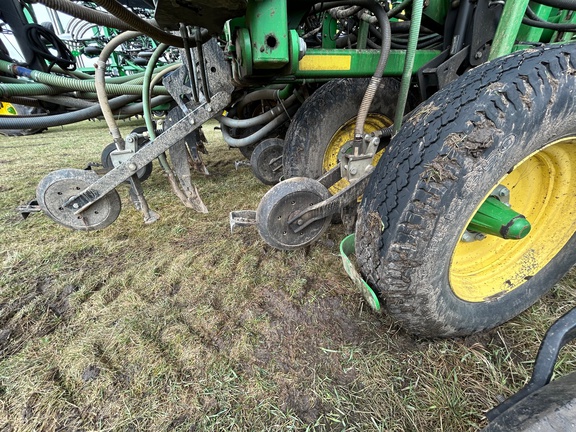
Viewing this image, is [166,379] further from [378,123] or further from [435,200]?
[378,123]

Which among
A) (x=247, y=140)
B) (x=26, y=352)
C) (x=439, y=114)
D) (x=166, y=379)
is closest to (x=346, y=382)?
(x=166, y=379)

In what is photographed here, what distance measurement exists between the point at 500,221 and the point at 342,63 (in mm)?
1069

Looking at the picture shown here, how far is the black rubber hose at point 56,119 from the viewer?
2160 millimetres

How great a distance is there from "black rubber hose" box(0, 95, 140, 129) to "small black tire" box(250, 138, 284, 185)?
120 cm

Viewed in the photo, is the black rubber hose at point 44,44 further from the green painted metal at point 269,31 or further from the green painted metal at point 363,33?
the green painted metal at point 363,33

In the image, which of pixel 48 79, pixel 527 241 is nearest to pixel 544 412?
pixel 527 241

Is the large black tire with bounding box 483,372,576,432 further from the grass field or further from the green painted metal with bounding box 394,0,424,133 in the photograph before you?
the green painted metal with bounding box 394,0,424,133

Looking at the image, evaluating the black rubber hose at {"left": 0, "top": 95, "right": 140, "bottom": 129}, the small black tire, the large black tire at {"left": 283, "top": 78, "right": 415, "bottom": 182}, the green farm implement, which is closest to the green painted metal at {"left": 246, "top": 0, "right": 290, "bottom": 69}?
the green farm implement

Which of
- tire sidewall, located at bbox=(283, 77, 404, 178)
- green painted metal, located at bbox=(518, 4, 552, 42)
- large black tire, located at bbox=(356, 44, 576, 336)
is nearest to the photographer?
Answer: large black tire, located at bbox=(356, 44, 576, 336)

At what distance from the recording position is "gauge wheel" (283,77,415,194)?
1958mm

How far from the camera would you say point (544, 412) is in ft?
1.76

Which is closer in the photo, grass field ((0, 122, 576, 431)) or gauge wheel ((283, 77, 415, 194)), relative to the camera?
grass field ((0, 122, 576, 431))

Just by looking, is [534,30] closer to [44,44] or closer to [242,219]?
[242,219]

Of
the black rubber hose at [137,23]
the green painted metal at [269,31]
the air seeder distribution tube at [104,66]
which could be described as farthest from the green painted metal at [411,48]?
the air seeder distribution tube at [104,66]
